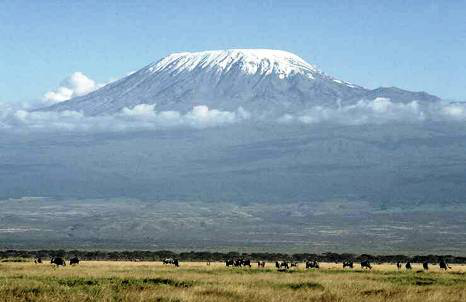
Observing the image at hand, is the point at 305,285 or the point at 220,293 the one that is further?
the point at 305,285

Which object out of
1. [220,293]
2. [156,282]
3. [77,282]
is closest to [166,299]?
[220,293]

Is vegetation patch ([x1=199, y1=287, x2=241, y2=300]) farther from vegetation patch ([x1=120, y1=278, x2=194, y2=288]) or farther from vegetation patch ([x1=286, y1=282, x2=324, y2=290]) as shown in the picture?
vegetation patch ([x1=286, y1=282, x2=324, y2=290])

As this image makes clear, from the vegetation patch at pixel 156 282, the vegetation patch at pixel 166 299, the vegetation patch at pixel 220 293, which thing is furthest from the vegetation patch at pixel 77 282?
the vegetation patch at pixel 166 299

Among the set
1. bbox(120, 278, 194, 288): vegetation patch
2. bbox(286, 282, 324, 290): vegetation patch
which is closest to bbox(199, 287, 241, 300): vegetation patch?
bbox(120, 278, 194, 288): vegetation patch

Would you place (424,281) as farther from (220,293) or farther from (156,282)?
(220,293)

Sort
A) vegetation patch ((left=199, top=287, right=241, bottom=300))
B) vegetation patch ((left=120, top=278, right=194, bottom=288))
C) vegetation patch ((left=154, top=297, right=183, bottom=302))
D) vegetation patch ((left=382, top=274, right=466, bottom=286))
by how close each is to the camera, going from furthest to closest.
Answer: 1. vegetation patch ((left=382, top=274, right=466, bottom=286))
2. vegetation patch ((left=120, top=278, right=194, bottom=288))
3. vegetation patch ((left=199, top=287, right=241, bottom=300))
4. vegetation patch ((left=154, top=297, right=183, bottom=302))

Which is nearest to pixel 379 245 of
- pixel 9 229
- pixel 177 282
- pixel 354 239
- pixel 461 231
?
pixel 354 239

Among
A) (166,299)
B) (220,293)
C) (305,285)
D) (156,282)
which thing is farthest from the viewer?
(156,282)

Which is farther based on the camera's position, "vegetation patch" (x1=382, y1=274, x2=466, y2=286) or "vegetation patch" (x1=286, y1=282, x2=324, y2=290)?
"vegetation patch" (x1=382, y1=274, x2=466, y2=286)

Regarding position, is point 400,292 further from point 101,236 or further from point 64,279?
point 101,236

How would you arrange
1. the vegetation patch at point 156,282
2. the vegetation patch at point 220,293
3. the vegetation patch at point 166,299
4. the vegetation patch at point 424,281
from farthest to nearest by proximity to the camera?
1. the vegetation patch at point 424,281
2. the vegetation patch at point 156,282
3. the vegetation patch at point 220,293
4. the vegetation patch at point 166,299

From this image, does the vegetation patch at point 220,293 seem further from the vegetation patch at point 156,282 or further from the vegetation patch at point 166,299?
the vegetation patch at point 156,282

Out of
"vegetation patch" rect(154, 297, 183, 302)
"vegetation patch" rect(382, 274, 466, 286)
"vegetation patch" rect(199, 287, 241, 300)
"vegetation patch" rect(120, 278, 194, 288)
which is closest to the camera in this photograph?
"vegetation patch" rect(154, 297, 183, 302)

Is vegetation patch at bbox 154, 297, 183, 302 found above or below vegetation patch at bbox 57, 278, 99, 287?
below
